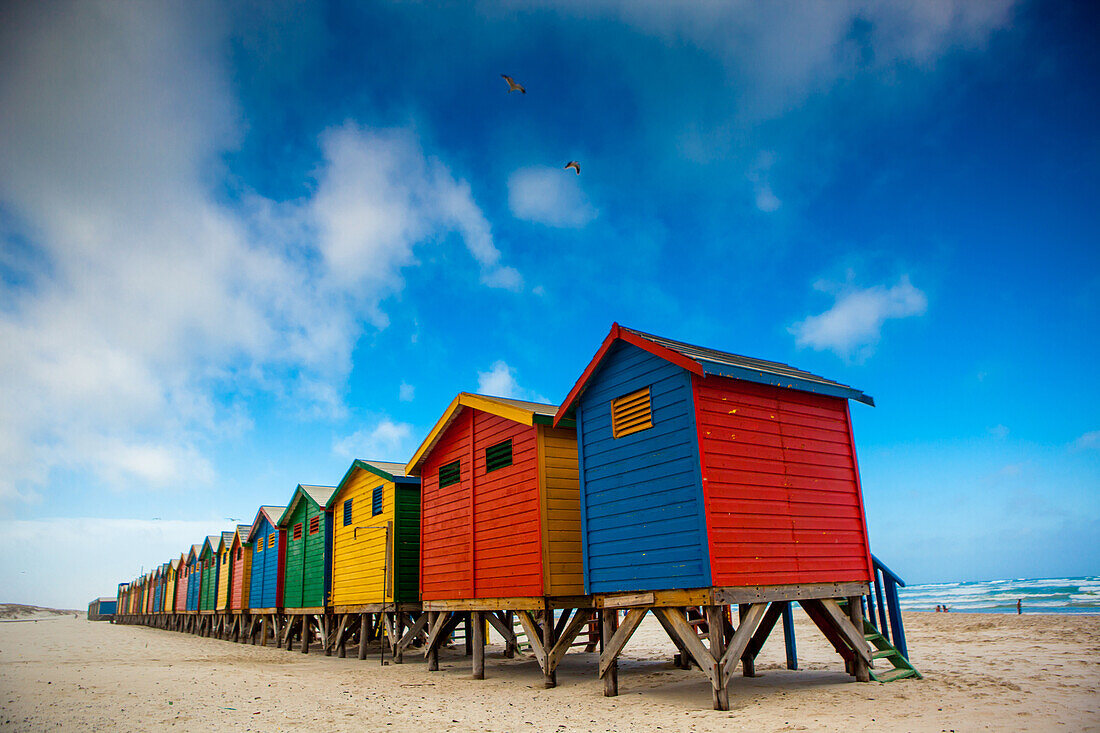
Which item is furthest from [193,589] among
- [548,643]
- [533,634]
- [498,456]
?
[548,643]

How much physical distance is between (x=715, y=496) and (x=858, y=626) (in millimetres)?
3844

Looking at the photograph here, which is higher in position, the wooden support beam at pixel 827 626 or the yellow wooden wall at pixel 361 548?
the yellow wooden wall at pixel 361 548

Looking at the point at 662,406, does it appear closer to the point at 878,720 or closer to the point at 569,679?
the point at 878,720

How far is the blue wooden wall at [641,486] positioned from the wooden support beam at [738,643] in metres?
0.99

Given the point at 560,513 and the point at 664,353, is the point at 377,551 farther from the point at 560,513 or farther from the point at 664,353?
the point at 664,353

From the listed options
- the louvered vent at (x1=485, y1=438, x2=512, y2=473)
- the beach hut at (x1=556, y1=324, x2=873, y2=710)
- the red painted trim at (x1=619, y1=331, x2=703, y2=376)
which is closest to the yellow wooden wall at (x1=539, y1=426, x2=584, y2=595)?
the louvered vent at (x1=485, y1=438, x2=512, y2=473)

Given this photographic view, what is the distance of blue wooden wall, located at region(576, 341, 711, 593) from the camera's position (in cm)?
988

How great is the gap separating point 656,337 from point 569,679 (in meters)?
7.38

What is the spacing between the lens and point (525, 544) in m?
13.4

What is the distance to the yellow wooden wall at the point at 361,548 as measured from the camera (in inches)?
765

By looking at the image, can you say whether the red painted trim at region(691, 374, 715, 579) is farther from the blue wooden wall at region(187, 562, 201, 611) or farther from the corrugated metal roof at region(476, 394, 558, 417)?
the blue wooden wall at region(187, 562, 201, 611)

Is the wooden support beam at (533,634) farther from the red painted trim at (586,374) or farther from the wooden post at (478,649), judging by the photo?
the red painted trim at (586,374)

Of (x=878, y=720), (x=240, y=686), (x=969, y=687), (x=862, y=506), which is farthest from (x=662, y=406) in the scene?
(x=240, y=686)

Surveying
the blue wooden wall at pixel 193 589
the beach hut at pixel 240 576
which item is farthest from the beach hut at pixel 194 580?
the beach hut at pixel 240 576
